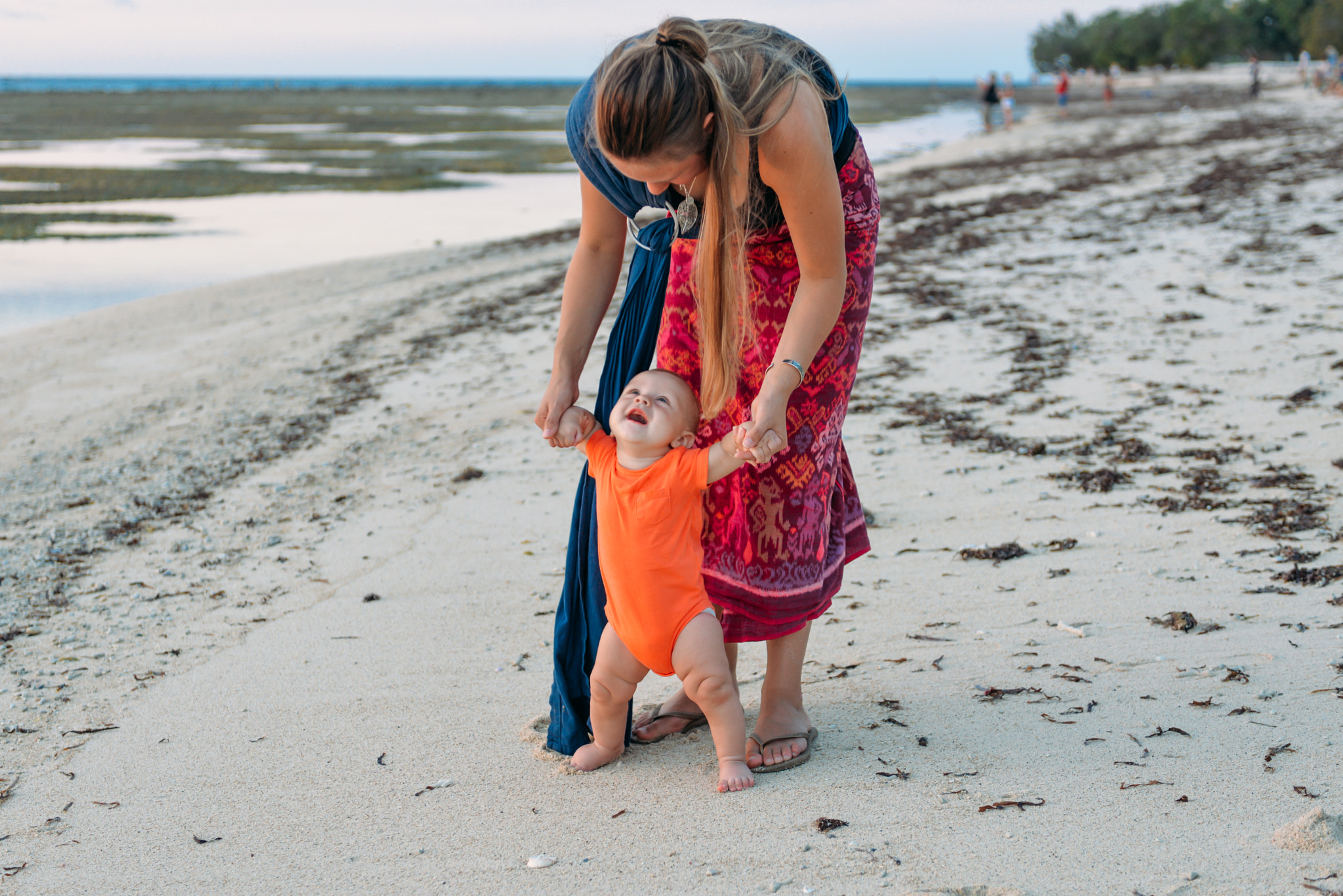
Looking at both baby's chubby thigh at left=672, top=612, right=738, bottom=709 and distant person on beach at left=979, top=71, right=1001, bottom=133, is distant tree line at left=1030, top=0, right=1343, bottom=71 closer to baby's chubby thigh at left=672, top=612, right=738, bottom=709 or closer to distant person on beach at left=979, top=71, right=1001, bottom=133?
distant person on beach at left=979, top=71, right=1001, bottom=133

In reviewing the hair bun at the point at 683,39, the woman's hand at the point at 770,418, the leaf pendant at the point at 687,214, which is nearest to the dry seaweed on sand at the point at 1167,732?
the woman's hand at the point at 770,418

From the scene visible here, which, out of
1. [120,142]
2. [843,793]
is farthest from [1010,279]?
[120,142]

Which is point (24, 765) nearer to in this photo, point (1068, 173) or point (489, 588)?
point (489, 588)

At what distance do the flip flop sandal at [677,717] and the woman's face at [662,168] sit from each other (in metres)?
1.41

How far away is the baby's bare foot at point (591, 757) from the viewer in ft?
8.32

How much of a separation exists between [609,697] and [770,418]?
83cm

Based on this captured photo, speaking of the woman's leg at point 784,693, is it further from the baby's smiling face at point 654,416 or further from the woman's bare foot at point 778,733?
the baby's smiling face at point 654,416

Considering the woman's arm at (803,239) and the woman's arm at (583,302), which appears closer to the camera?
the woman's arm at (803,239)

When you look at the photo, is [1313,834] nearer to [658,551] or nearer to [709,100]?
[658,551]

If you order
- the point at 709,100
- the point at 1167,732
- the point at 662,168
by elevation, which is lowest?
the point at 1167,732

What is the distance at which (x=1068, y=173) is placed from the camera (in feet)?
45.7

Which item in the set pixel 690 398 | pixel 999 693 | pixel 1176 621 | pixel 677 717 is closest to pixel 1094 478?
pixel 1176 621

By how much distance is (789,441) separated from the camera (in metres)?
2.35

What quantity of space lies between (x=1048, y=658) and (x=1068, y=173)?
1262 centimetres
